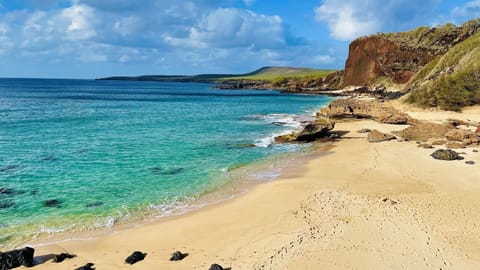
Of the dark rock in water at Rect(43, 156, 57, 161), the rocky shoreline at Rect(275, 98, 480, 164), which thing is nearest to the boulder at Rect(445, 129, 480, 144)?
the rocky shoreline at Rect(275, 98, 480, 164)

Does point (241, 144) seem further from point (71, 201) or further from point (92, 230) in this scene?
point (92, 230)

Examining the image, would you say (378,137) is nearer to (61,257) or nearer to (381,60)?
(61,257)

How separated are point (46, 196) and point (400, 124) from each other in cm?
3328

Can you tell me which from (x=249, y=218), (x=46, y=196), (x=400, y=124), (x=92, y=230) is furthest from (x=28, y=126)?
(x=400, y=124)

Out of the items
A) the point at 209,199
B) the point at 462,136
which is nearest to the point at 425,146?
the point at 462,136

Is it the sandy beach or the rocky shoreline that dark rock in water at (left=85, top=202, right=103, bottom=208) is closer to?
the sandy beach

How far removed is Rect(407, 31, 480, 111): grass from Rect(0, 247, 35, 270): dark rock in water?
45.4 m

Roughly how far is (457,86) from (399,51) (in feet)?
164

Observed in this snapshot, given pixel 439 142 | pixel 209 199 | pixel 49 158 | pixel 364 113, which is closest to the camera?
pixel 209 199

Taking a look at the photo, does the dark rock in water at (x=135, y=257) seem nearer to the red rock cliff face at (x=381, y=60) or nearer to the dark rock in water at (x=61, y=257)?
the dark rock in water at (x=61, y=257)

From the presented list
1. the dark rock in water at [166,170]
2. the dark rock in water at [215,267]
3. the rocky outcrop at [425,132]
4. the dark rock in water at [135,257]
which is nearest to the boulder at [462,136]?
the rocky outcrop at [425,132]

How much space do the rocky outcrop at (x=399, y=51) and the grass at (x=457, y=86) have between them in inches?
1217

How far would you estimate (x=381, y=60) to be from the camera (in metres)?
95.3

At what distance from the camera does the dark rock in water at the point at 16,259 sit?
11422mm
